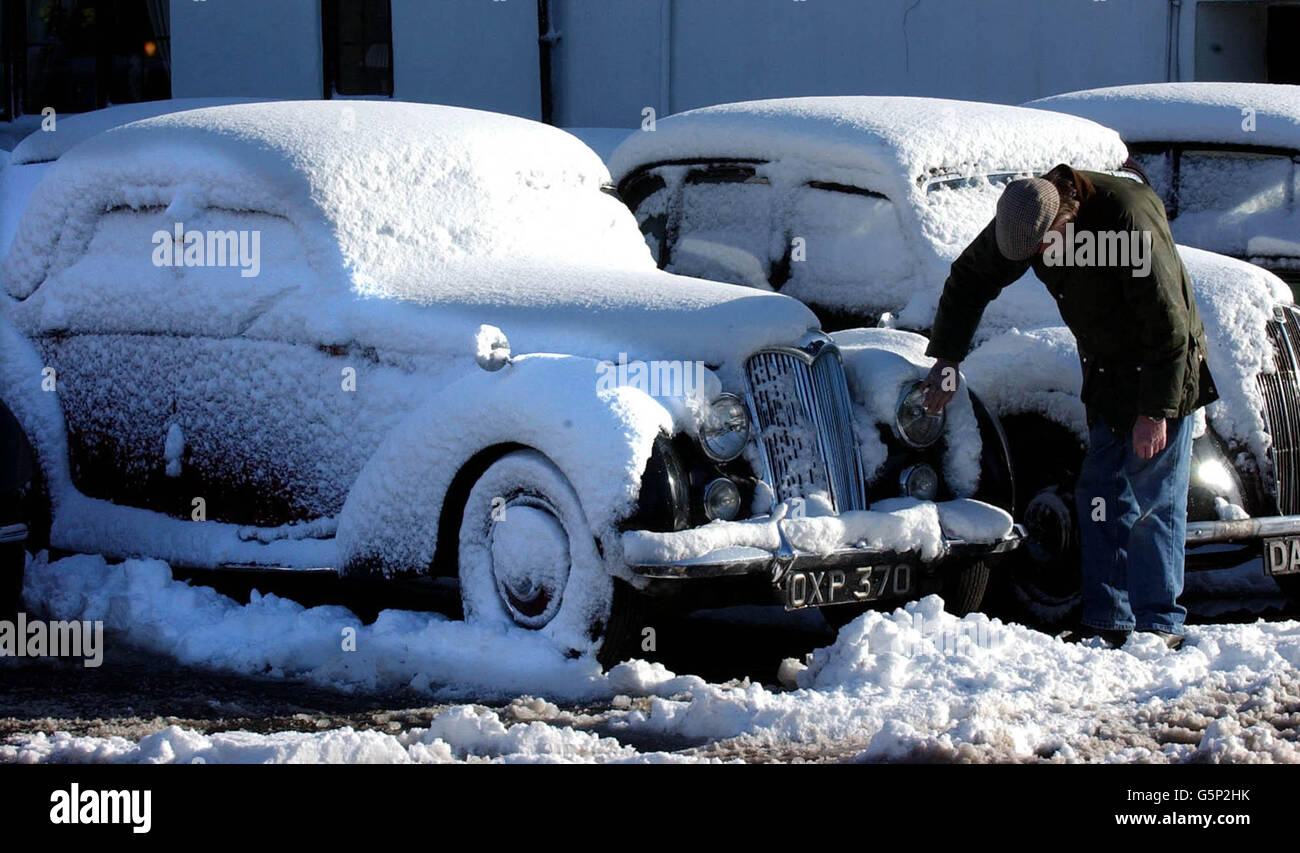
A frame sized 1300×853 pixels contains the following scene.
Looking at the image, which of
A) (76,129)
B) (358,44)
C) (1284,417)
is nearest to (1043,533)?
(1284,417)

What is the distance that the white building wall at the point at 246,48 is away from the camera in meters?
15.8

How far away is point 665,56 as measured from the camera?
15.2 metres

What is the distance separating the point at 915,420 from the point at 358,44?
11.1 m

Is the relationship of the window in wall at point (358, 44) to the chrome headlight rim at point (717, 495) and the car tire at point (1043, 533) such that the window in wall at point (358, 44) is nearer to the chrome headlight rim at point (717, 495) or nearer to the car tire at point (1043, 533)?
the car tire at point (1043, 533)

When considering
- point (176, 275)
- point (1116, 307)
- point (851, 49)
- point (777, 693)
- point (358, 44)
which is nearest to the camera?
point (777, 693)

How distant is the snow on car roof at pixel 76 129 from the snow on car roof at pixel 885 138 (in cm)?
223

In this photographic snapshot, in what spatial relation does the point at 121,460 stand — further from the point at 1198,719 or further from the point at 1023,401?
the point at 1198,719

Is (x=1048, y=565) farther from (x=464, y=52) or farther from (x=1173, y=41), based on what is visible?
(x=464, y=52)

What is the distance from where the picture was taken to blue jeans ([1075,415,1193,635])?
5.91 metres

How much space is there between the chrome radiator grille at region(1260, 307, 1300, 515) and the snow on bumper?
129 cm

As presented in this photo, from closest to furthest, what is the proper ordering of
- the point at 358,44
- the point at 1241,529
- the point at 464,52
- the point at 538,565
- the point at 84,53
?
the point at 538,565 < the point at 1241,529 < the point at 464,52 < the point at 358,44 < the point at 84,53

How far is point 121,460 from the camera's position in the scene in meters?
6.96
